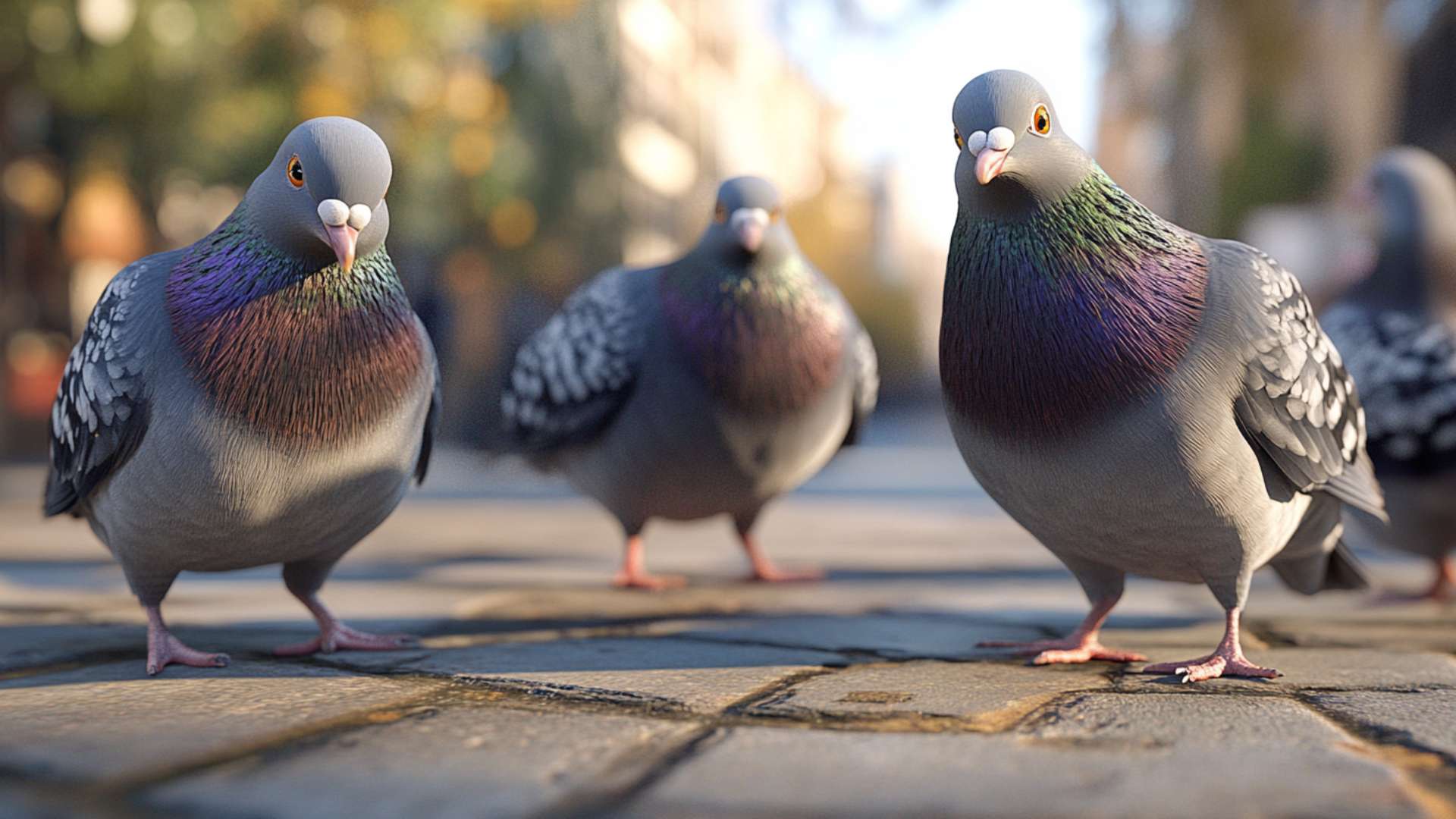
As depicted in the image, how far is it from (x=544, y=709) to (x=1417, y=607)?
2.77 m

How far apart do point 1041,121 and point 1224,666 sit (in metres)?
1.10

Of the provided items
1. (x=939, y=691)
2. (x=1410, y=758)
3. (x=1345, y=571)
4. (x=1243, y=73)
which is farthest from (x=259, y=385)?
(x=1243, y=73)

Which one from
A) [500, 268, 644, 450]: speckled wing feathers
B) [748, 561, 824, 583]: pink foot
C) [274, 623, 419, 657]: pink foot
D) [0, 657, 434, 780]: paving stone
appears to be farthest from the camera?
[748, 561, 824, 583]: pink foot

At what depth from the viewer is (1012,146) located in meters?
2.28

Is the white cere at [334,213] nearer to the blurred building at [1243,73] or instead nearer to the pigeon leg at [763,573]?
the pigeon leg at [763,573]

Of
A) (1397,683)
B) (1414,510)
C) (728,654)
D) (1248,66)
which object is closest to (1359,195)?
(1414,510)

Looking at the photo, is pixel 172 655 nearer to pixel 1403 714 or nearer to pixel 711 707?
pixel 711 707

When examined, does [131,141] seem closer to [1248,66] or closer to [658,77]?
[1248,66]

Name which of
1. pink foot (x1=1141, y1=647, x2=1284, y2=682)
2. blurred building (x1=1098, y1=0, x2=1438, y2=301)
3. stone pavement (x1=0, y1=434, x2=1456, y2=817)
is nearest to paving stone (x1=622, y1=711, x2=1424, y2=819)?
stone pavement (x1=0, y1=434, x2=1456, y2=817)

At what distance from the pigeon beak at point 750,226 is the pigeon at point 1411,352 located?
5.70 ft

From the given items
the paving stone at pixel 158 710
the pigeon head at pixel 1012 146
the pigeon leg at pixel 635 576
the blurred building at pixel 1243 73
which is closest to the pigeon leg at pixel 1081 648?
the pigeon head at pixel 1012 146

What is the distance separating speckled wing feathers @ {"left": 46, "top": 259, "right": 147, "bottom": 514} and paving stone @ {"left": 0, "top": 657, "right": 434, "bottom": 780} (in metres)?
0.42

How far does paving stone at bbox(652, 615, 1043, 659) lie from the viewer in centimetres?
270

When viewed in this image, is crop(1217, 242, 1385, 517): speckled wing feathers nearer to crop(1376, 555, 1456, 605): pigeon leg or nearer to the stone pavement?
the stone pavement
